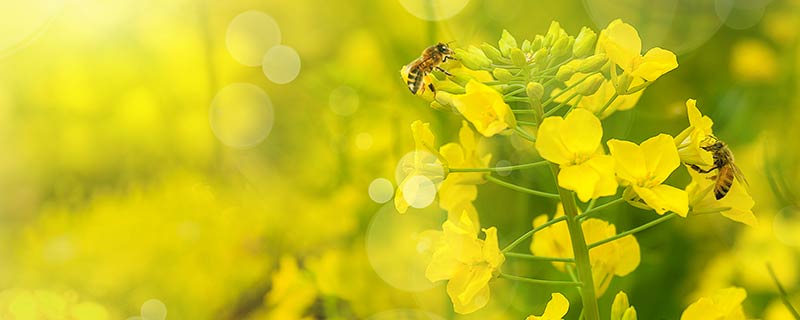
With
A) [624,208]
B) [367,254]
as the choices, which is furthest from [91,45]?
[624,208]

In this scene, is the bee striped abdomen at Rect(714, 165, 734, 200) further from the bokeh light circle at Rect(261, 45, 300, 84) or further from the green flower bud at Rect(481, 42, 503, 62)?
the bokeh light circle at Rect(261, 45, 300, 84)

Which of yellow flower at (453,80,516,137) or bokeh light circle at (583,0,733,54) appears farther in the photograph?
bokeh light circle at (583,0,733,54)

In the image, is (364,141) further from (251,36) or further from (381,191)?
(251,36)

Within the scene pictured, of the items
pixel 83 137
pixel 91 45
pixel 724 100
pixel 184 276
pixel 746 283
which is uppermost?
pixel 91 45

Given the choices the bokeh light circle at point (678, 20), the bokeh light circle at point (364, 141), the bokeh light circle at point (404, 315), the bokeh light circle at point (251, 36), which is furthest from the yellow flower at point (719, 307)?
Result: the bokeh light circle at point (251, 36)

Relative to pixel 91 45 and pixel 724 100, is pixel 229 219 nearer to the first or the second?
pixel 724 100

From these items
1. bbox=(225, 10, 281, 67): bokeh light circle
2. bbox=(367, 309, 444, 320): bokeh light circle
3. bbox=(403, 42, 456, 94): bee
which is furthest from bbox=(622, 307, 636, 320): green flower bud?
bbox=(225, 10, 281, 67): bokeh light circle
